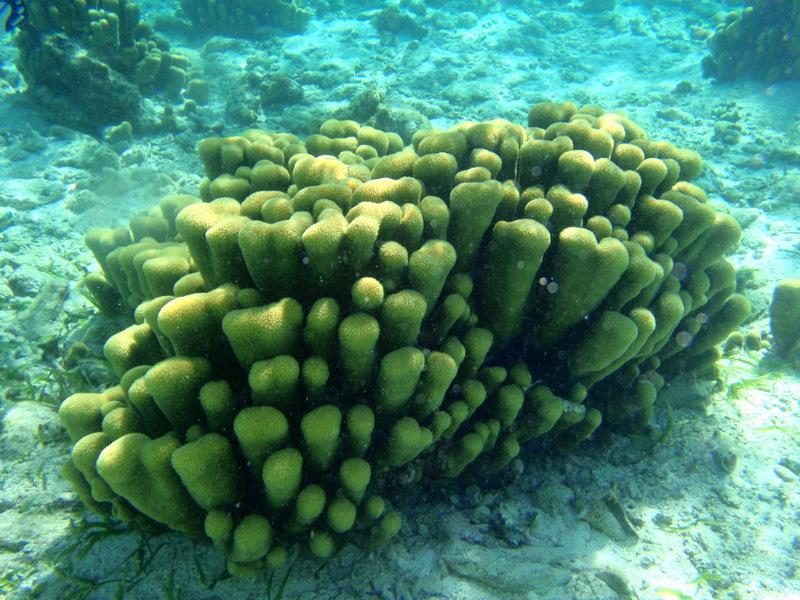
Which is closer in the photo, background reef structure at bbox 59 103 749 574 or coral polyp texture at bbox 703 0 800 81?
background reef structure at bbox 59 103 749 574

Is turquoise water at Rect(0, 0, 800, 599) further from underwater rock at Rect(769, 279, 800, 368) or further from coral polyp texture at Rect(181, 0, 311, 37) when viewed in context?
coral polyp texture at Rect(181, 0, 311, 37)

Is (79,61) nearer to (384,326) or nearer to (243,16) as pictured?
(243,16)

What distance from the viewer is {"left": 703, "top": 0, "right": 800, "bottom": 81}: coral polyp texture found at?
36.7ft

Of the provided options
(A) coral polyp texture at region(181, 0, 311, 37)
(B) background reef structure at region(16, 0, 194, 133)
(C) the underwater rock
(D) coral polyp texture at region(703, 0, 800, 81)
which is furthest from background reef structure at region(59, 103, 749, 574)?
(A) coral polyp texture at region(181, 0, 311, 37)

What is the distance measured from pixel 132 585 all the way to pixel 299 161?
2.65 metres

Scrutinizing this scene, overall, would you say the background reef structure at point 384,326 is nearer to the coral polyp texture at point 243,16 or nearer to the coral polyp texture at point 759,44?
the coral polyp texture at point 759,44

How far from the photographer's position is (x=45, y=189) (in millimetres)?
6836

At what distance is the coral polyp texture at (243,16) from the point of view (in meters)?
14.8

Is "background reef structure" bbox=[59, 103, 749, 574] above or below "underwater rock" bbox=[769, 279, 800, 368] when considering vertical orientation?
above

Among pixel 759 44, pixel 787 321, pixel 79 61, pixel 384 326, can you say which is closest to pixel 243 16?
pixel 79 61

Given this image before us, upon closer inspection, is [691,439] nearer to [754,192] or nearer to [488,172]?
[488,172]

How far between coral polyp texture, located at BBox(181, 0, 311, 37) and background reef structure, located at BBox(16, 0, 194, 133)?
6.68 metres

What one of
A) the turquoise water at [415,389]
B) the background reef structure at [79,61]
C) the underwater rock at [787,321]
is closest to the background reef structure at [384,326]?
the turquoise water at [415,389]

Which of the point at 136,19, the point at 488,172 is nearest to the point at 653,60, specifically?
the point at 136,19
